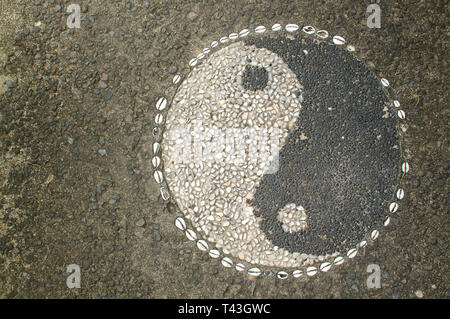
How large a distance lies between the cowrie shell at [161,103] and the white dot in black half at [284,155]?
10 centimetres

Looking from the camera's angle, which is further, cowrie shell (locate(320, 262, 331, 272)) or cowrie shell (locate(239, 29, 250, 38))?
cowrie shell (locate(239, 29, 250, 38))

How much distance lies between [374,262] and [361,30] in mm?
1763

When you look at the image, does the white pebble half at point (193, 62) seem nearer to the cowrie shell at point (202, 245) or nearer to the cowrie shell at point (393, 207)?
the cowrie shell at point (202, 245)

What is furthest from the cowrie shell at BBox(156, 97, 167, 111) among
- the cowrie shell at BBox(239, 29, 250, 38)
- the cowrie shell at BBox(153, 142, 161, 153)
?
the cowrie shell at BBox(239, 29, 250, 38)

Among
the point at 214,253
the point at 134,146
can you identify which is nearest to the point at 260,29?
Result: the point at 134,146

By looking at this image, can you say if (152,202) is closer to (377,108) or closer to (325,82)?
(325,82)

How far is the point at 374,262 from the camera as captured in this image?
2.81 m

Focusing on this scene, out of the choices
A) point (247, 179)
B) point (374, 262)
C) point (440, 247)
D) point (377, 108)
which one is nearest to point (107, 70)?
point (247, 179)

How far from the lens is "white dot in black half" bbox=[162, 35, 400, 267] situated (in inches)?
111

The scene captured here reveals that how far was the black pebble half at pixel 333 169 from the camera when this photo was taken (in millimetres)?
2812

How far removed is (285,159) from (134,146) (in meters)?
1.15

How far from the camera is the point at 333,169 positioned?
2.84 meters

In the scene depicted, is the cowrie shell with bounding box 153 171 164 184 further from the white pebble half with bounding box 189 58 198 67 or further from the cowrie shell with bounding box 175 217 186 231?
the white pebble half with bounding box 189 58 198 67

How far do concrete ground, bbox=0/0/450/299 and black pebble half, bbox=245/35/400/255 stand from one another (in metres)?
0.19
